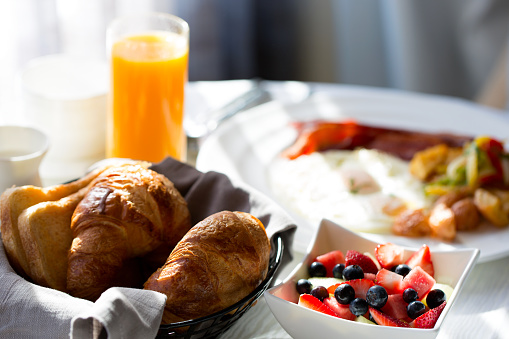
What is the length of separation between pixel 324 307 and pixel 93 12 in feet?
7.06

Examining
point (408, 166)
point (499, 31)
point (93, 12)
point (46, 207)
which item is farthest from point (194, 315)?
point (499, 31)

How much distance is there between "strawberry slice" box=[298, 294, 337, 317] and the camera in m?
0.84

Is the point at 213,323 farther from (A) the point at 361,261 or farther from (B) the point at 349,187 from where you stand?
(B) the point at 349,187

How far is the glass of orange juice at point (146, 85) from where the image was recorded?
1.36 metres

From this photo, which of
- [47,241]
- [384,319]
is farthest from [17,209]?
[384,319]

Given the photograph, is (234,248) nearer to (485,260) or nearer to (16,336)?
(16,336)

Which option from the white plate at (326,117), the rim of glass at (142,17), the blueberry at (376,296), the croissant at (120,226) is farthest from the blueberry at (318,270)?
the rim of glass at (142,17)

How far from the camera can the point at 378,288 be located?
0.84m

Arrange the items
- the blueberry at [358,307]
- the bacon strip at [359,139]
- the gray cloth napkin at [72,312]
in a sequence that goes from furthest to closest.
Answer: the bacon strip at [359,139]
the blueberry at [358,307]
the gray cloth napkin at [72,312]

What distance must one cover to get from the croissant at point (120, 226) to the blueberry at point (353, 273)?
27 centimetres

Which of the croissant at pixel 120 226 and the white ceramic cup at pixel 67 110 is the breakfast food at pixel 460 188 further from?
the white ceramic cup at pixel 67 110

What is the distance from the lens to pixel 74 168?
4.73ft

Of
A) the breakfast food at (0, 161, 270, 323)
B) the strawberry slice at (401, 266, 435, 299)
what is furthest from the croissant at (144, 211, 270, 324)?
the strawberry slice at (401, 266, 435, 299)

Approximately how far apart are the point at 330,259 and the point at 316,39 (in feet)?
7.94
